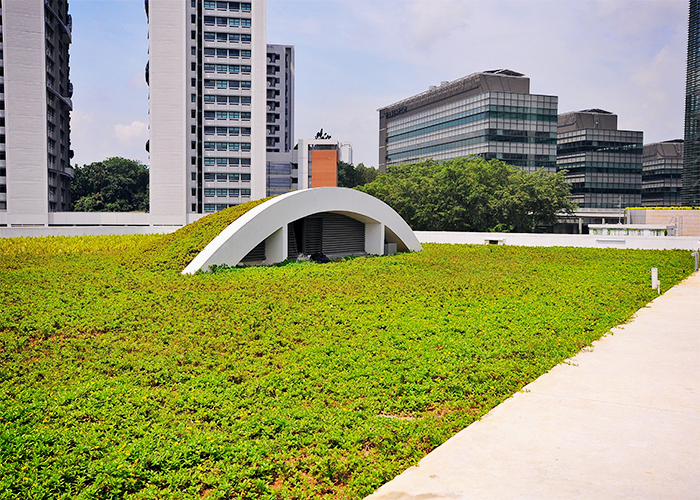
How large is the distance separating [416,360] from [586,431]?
2.50 metres

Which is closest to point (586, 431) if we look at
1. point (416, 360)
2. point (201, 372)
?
point (416, 360)

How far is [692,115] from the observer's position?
61125 mm

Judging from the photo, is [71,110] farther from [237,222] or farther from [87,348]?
[87,348]

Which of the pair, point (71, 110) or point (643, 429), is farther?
point (71, 110)

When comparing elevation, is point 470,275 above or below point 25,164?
below

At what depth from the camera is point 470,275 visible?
1623 centimetres

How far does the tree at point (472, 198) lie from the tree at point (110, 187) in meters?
39.5

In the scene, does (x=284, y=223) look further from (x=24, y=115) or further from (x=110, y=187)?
(x=110, y=187)

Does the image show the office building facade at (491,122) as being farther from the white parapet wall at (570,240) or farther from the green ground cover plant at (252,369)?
the green ground cover plant at (252,369)

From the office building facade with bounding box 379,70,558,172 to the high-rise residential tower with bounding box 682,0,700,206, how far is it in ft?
61.2

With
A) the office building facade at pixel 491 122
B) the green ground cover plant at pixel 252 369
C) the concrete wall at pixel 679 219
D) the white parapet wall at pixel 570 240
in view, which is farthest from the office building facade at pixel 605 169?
the green ground cover plant at pixel 252 369

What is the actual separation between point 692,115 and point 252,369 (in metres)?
70.9

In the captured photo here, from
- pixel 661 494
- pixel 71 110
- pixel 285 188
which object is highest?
pixel 71 110

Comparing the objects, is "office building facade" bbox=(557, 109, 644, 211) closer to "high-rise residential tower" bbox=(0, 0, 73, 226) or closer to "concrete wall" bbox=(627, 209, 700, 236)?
"concrete wall" bbox=(627, 209, 700, 236)
